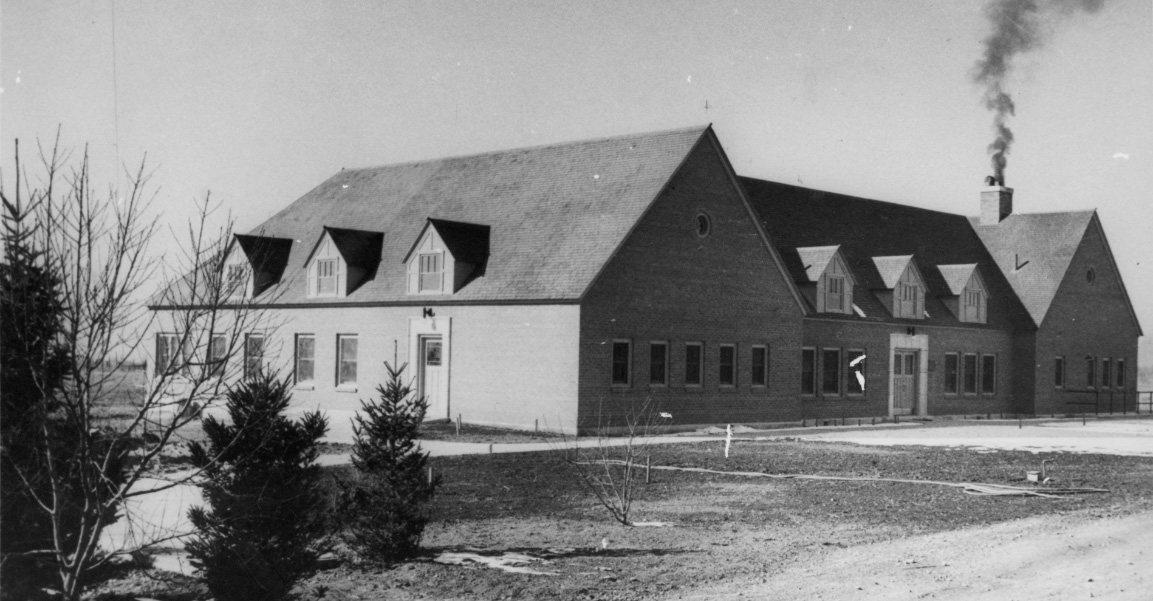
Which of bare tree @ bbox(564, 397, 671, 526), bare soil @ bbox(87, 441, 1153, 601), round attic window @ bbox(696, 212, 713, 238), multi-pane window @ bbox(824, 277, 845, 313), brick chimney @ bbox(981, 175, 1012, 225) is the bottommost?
bare soil @ bbox(87, 441, 1153, 601)

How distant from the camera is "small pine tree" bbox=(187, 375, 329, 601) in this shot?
10.1m

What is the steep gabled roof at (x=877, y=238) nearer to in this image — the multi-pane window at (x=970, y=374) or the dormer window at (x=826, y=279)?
the dormer window at (x=826, y=279)

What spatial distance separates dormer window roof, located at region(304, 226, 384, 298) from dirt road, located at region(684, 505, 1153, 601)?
24.6 metres

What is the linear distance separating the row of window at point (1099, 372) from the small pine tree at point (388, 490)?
41.8 meters

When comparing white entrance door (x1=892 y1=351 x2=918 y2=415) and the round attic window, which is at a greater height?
the round attic window

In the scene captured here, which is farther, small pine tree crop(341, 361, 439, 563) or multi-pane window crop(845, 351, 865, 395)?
multi-pane window crop(845, 351, 865, 395)

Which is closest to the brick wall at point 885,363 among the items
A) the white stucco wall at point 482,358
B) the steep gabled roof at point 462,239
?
the white stucco wall at point 482,358

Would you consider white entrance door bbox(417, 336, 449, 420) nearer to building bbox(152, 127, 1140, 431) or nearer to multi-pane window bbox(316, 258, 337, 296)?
building bbox(152, 127, 1140, 431)

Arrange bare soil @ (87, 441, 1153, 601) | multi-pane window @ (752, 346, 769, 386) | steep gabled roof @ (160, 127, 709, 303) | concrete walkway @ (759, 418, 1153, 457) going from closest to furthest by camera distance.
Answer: bare soil @ (87, 441, 1153, 601), concrete walkway @ (759, 418, 1153, 457), steep gabled roof @ (160, 127, 709, 303), multi-pane window @ (752, 346, 769, 386)

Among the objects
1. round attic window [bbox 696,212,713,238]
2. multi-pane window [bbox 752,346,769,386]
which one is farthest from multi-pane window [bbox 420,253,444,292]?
multi-pane window [bbox 752,346,769,386]

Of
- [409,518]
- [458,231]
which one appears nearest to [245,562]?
[409,518]

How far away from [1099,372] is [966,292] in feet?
34.0

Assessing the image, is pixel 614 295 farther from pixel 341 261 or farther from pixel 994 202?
pixel 994 202

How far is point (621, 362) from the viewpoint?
3152 centimetres
